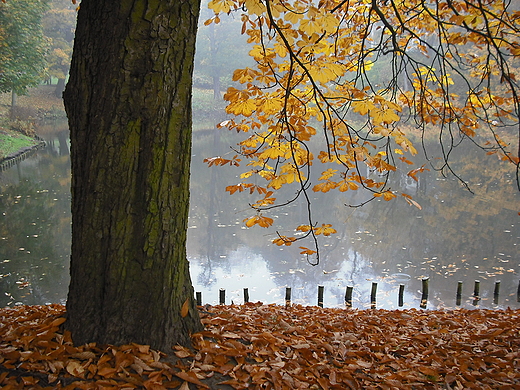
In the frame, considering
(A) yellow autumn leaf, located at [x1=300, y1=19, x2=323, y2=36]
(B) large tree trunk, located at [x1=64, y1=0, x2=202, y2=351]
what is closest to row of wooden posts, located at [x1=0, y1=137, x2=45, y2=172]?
(B) large tree trunk, located at [x1=64, y1=0, x2=202, y2=351]

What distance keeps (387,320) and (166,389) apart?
98.6 inches

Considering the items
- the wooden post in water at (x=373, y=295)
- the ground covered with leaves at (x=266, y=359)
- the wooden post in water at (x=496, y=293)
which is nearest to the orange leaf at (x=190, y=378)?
the ground covered with leaves at (x=266, y=359)

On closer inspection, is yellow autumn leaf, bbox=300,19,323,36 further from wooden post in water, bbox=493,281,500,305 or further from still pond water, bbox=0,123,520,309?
wooden post in water, bbox=493,281,500,305

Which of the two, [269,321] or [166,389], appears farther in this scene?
[269,321]

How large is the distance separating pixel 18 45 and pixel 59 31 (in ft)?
53.7

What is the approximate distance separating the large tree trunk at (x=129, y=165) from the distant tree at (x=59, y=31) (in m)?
31.9

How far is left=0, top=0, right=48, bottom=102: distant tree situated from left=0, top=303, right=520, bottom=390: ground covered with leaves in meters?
17.2

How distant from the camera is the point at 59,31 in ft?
106

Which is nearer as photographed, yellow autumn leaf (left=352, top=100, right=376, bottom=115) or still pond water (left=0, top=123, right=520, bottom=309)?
yellow autumn leaf (left=352, top=100, right=376, bottom=115)

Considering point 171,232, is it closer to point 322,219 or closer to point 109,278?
point 109,278

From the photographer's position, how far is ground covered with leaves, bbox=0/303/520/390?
80.4 inches

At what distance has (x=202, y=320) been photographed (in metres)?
2.73

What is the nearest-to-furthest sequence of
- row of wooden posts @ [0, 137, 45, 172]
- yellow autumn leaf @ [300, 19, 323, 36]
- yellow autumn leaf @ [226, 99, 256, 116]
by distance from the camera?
yellow autumn leaf @ [300, 19, 323, 36] → yellow autumn leaf @ [226, 99, 256, 116] → row of wooden posts @ [0, 137, 45, 172]

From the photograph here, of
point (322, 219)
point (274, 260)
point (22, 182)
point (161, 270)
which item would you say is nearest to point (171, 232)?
point (161, 270)
